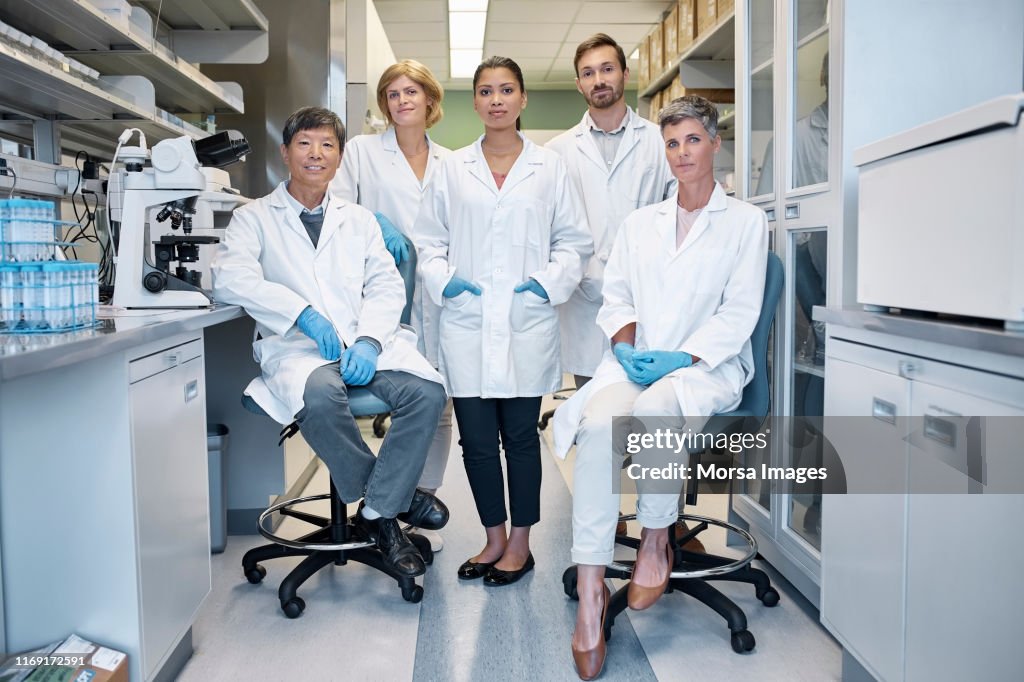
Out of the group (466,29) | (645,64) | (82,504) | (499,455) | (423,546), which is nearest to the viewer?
(82,504)

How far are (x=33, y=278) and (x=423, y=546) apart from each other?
1.40m

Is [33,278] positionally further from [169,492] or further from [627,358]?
[627,358]

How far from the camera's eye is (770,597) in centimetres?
209

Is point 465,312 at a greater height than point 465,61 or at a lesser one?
lesser

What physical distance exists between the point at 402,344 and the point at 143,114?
3.64ft

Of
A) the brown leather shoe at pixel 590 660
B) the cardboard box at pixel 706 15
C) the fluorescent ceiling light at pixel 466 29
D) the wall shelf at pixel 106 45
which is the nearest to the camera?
the brown leather shoe at pixel 590 660

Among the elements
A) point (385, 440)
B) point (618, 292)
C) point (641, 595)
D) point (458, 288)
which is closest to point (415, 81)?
point (458, 288)

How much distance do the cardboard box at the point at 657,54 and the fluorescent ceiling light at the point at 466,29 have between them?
1657mm

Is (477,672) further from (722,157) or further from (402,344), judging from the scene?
(722,157)

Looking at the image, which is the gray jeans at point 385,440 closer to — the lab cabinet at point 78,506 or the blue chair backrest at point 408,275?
the blue chair backrest at point 408,275

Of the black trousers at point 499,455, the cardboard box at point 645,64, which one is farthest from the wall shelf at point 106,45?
the cardboard box at point 645,64

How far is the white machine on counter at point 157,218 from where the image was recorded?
188 cm

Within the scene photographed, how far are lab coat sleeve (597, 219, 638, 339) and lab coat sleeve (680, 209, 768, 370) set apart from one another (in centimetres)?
18

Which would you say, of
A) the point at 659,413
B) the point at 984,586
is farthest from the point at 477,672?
the point at 984,586
